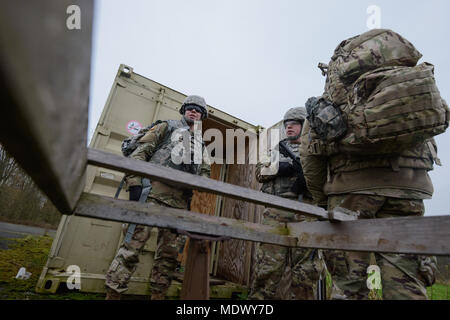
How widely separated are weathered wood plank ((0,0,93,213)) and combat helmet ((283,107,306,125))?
2.75 meters

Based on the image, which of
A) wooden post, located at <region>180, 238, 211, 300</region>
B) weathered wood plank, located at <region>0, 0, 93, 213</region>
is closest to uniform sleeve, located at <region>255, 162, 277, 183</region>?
wooden post, located at <region>180, 238, 211, 300</region>

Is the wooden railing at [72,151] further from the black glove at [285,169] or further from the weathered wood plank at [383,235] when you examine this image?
the black glove at [285,169]

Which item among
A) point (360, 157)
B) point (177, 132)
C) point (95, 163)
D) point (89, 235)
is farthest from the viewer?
point (177, 132)

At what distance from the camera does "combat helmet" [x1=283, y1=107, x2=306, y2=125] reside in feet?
9.54

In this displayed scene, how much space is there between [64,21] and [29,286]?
9.50 ft

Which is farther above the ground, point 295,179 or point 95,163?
point 295,179

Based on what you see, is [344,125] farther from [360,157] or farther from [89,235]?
[89,235]

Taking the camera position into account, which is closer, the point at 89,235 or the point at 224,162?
the point at 89,235

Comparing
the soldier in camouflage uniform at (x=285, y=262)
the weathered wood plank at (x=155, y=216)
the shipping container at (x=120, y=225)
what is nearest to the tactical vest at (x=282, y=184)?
the soldier in camouflage uniform at (x=285, y=262)

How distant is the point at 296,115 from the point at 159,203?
1876 mm

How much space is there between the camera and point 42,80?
0.26m

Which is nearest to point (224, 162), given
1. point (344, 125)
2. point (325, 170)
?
point (325, 170)

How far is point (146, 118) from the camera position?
120 inches
